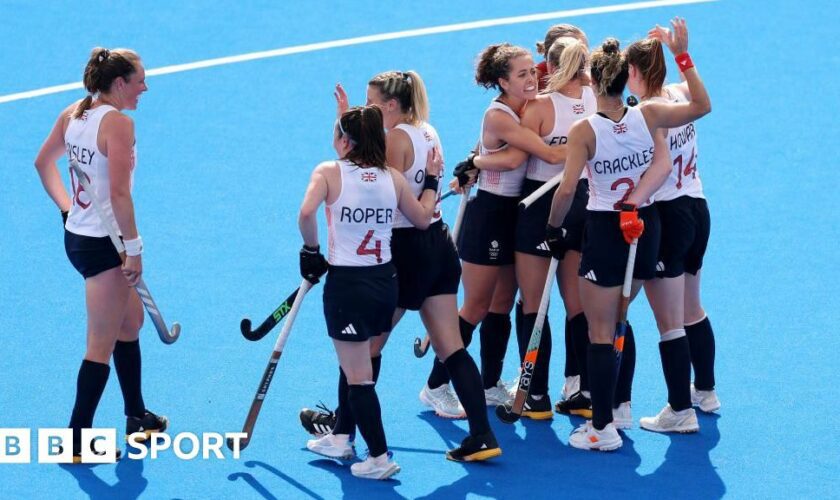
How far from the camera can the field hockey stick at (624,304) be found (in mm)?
7578

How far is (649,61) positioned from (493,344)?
6.86 feet

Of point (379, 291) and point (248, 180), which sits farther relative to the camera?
point (248, 180)

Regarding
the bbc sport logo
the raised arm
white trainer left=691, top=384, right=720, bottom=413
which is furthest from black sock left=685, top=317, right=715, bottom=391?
the bbc sport logo

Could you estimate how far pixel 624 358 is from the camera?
8148mm

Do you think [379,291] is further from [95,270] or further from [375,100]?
[95,270]

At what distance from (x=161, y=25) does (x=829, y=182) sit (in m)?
7.74

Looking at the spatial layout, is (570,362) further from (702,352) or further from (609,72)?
(609,72)

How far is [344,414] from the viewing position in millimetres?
7785

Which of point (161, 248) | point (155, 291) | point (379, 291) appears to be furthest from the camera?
point (161, 248)

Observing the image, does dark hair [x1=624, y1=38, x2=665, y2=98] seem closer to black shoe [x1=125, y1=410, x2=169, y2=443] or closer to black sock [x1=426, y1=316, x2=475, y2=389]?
black sock [x1=426, y1=316, x2=475, y2=389]

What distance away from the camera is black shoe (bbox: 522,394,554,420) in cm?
839

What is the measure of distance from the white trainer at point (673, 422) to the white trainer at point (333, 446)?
188 centimetres

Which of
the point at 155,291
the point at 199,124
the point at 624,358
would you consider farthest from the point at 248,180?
the point at 624,358

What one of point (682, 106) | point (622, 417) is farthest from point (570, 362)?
point (682, 106)
